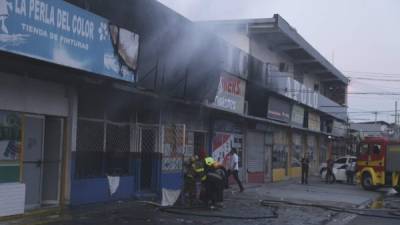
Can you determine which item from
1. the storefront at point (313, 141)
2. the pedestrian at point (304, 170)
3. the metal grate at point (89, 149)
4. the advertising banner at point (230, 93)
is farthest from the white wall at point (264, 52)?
the metal grate at point (89, 149)

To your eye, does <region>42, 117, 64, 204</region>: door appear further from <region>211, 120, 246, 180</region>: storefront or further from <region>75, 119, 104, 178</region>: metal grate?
<region>211, 120, 246, 180</region>: storefront

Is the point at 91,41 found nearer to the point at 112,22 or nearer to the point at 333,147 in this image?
the point at 112,22

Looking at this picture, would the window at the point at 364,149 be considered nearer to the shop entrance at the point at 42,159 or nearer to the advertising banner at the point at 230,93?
the advertising banner at the point at 230,93

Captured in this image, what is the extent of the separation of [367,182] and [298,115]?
761 centimetres

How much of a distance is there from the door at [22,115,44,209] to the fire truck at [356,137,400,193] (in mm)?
17350

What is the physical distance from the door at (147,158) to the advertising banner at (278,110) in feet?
36.1

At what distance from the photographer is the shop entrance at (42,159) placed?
13258 millimetres

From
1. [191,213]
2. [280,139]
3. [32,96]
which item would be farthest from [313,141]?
[32,96]

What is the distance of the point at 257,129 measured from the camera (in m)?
28.1

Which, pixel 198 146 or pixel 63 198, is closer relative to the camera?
pixel 63 198

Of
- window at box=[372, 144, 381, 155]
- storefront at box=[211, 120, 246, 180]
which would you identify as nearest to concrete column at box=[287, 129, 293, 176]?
window at box=[372, 144, 381, 155]

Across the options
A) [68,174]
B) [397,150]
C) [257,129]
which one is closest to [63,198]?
[68,174]

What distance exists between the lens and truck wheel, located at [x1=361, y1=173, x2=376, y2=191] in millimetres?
27972

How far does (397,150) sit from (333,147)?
2561 cm
